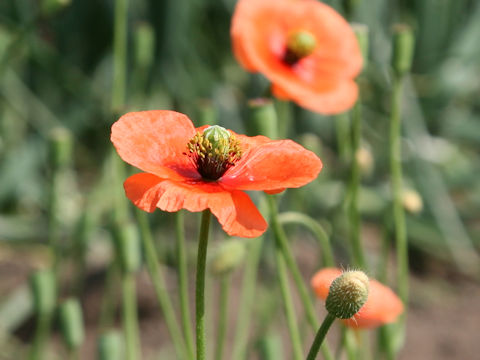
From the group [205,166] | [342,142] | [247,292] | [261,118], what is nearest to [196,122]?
[342,142]

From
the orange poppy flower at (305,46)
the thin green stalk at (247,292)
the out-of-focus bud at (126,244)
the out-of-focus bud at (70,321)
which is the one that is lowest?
the thin green stalk at (247,292)

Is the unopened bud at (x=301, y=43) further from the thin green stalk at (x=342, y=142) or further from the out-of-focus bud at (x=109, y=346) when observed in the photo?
the out-of-focus bud at (x=109, y=346)

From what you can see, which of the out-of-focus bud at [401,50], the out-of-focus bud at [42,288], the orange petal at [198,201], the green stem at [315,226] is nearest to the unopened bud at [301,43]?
the out-of-focus bud at [401,50]

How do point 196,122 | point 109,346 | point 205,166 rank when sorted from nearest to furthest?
point 205,166 < point 109,346 < point 196,122

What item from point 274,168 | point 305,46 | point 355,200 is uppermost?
point 274,168

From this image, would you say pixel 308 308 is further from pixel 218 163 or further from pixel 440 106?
pixel 440 106

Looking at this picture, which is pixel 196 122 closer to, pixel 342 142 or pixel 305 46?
pixel 342 142

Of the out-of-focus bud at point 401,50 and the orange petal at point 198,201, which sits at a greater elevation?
the orange petal at point 198,201
